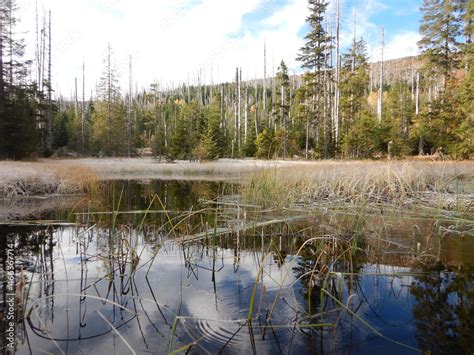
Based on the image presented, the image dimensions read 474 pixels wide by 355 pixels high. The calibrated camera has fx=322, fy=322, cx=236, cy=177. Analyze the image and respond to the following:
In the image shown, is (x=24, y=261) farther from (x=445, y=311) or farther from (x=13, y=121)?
(x=13, y=121)

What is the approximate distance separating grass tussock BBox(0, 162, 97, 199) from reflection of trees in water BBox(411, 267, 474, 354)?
30.2 ft

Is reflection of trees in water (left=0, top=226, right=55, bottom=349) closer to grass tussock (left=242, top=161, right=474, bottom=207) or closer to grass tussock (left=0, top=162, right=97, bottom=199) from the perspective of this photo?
grass tussock (left=242, top=161, right=474, bottom=207)

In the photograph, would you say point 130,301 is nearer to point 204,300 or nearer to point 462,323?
point 204,300

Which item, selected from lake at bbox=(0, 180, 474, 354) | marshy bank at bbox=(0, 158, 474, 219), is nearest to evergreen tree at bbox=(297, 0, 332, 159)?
marshy bank at bbox=(0, 158, 474, 219)

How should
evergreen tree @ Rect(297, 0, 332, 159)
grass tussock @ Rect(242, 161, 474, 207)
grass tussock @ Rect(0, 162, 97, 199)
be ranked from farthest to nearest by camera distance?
evergreen tree @ Rect(297, 0, 332, 159) → grass tussock @ Rect(0, 162, 97, 199) → grass tussock @ Rect(242, 161, 474, 207)

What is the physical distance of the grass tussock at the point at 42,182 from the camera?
28.3 ft

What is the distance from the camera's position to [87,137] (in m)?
35.0

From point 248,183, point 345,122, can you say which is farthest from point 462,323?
point 345,122

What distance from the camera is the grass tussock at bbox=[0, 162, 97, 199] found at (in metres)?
8.62

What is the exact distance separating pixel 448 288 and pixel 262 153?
24.6 meters

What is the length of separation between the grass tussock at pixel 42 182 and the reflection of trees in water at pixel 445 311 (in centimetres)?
920

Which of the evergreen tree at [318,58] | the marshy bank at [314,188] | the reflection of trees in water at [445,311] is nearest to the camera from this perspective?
the reflection of trees in water at [445,311]

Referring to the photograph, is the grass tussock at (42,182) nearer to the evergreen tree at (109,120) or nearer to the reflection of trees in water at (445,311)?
the reflection of trees in water at (445,311)

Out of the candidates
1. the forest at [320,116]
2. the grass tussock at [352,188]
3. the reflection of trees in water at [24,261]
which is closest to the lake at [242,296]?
the reflection of trees in water at [24,261]
